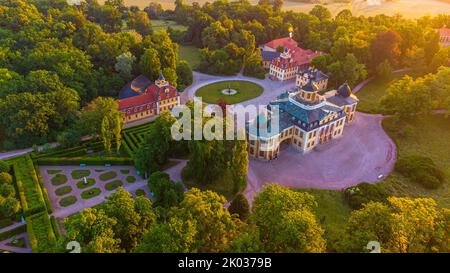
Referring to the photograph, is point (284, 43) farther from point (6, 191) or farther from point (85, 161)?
point (6, 191)

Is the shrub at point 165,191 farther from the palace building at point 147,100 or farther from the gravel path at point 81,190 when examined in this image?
the palace building at point 147,100

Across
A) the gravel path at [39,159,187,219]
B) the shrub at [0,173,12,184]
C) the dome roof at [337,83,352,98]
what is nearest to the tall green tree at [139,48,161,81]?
the gravel path at [39,159,187,219]

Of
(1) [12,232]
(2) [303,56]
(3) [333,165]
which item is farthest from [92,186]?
(2) [303,56]

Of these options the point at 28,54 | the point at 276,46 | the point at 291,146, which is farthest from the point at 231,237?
the point at 276,46

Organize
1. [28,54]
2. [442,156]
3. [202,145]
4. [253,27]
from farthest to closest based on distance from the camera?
1. [253,27]
2. [28,54]
3. [442,156]
4. [202,145]

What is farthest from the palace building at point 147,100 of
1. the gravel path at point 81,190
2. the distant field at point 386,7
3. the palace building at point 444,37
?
the palace building at point 444,37
